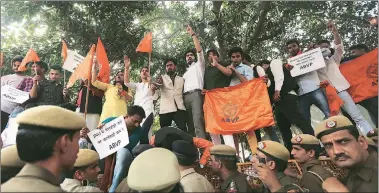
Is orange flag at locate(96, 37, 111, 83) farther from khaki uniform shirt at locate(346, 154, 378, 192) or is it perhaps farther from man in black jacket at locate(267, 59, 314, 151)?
khaki uniform shirt at locate(346, 154, 378, 192)

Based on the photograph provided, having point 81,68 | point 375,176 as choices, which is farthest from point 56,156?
point 81,68

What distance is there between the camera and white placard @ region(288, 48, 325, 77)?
6273mm

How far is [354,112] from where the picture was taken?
20.8ft

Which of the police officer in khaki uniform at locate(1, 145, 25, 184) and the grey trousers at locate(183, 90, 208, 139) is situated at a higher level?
the grey trousers at locate(183, 90, 208, 139)

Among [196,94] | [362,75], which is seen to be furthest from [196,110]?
[362,75]

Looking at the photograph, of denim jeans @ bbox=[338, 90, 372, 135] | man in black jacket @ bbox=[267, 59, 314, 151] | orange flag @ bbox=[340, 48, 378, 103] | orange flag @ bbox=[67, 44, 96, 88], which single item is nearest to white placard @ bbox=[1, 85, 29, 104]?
orange flag @ bbox=[67, 44, 96, 88]

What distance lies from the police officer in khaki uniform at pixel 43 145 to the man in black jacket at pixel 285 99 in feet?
14.7

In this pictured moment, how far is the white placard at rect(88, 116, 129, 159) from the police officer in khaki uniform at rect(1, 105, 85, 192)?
96.1 inches

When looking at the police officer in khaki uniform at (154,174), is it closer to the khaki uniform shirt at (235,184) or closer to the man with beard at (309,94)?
the khaki uniform shirt at (235,184)

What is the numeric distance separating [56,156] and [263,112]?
14.5ft

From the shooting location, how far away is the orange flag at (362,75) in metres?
6.85

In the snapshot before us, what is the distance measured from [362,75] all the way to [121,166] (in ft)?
16.4

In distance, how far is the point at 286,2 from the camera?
10078mm

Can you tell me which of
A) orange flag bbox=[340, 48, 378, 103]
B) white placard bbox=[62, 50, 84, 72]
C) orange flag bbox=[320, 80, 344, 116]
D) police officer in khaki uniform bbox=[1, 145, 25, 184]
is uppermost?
white placard bbox=[62, 50, 84, 72]
